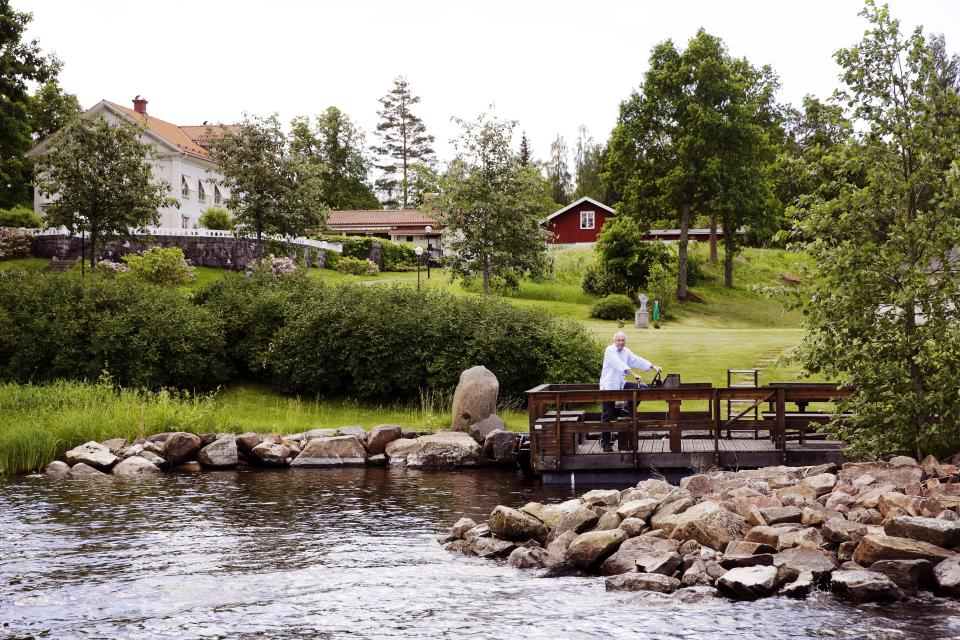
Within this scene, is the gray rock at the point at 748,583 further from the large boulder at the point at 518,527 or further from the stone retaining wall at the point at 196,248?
the stone retaining wall at the point at 196,248

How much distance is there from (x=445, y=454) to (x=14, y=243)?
3706 centimetres

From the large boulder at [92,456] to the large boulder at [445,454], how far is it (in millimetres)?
6118

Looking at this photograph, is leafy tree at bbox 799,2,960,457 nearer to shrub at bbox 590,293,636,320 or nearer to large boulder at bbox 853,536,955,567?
large boulder at bbox 853,536,955,567

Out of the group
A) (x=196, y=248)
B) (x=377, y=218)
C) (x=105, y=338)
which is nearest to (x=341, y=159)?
(x=377, y=218)

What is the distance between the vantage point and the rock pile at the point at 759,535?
34.1ft

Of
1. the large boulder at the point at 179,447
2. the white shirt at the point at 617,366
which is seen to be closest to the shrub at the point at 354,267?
the large boulder at the point at 179,447

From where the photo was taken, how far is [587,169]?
101625mm

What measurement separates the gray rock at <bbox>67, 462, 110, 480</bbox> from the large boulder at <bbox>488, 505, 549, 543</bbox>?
960 cm

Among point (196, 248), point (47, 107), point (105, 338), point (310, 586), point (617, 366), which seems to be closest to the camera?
point (310, 586)

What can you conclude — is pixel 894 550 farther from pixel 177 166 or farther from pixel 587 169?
pixel 587 169

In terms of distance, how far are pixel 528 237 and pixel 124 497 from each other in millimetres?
25765

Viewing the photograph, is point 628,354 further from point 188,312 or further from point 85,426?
point 188,312

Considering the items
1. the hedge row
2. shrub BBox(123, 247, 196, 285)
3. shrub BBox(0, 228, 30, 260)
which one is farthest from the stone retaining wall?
the hedge row

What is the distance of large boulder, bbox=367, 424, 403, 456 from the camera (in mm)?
21031
